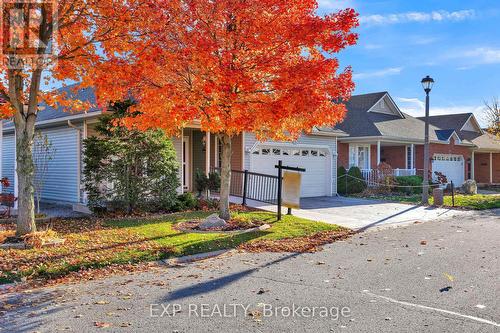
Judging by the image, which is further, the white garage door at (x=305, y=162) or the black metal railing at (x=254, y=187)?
the white garage door at (x=305, y=162)

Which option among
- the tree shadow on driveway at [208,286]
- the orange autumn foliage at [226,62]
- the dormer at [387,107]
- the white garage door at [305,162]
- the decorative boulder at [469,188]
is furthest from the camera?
the dormer at [387,107]

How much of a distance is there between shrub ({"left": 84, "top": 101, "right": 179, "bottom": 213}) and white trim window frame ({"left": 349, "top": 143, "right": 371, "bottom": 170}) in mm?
14961

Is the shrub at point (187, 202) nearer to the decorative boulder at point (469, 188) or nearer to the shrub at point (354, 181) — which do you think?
the shrub at point (354, 181)

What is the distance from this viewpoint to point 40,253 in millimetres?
7680

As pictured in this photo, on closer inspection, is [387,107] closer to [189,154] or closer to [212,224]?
[189,154]

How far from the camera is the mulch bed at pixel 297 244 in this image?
876 centimetres

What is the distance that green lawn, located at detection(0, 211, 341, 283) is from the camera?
698cm

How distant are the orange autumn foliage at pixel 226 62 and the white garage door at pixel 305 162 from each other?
7537mm

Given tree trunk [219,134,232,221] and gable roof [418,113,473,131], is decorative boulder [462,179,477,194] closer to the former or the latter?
gable roof [418,113,473,131]

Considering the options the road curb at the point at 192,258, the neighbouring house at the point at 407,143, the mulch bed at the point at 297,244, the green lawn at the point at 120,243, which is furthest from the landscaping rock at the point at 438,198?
the road curb at the point at 192,258

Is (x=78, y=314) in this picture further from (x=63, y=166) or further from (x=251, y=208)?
(x=63, y=166)

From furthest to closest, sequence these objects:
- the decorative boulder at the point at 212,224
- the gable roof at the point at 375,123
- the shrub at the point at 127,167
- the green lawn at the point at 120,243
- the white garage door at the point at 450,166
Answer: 1. the white garage door at the point at 450,166
2. the gable roof at the point at 375,123
3. the shrub at the point at 127,167
4. the decorative boulder at the point at 212,224
5. the green lawn at the point at 120,243

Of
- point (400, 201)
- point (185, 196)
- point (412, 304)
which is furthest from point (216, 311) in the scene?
point (400, 201)

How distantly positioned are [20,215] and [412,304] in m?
7.41
